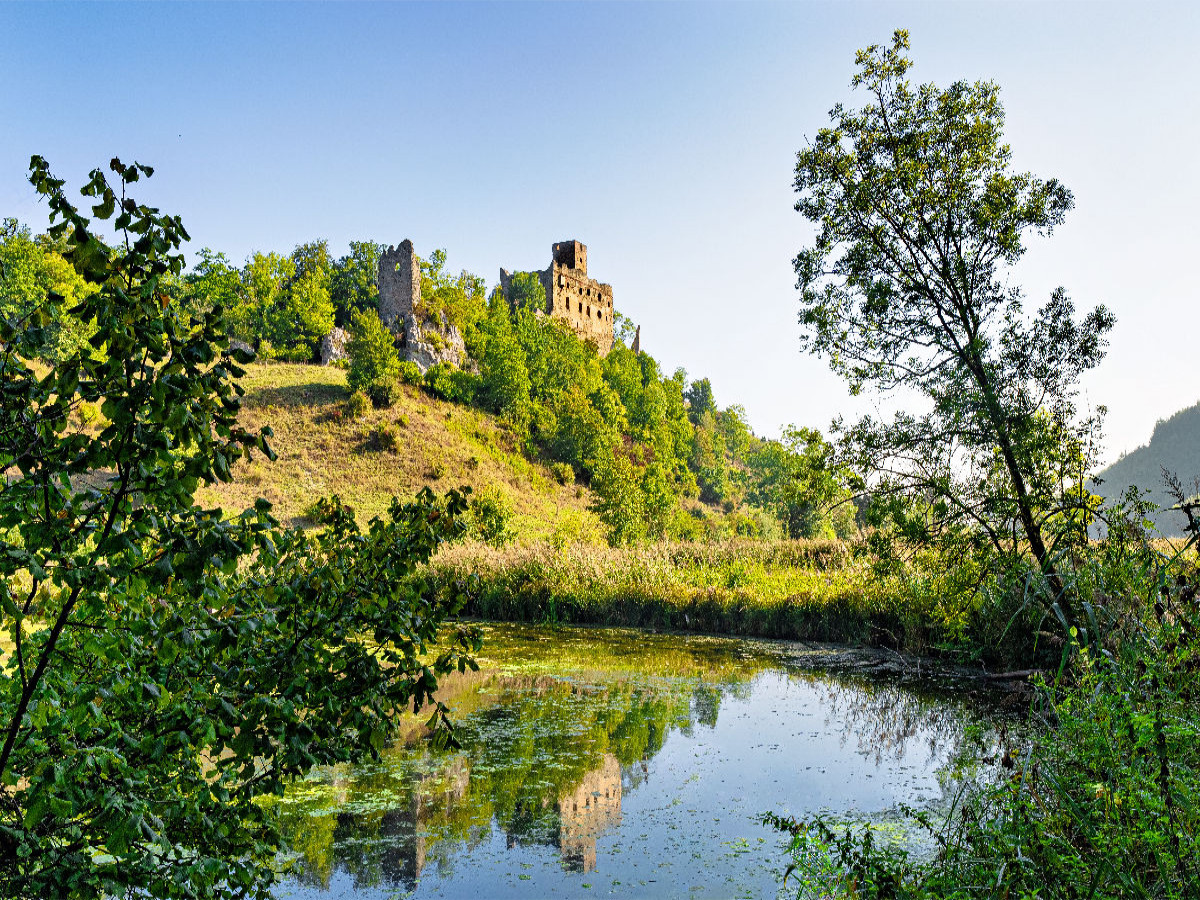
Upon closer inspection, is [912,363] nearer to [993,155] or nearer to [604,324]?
[993,155]

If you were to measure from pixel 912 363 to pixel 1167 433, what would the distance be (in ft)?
185

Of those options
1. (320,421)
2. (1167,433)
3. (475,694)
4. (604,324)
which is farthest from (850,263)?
(604,324)

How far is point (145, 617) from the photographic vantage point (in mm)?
2176

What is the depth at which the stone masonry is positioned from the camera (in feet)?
164

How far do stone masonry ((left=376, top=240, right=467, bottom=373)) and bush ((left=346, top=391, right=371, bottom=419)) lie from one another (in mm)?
8359

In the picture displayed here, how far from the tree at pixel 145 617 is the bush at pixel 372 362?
41732 millimetres

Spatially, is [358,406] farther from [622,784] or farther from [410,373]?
[622,784]

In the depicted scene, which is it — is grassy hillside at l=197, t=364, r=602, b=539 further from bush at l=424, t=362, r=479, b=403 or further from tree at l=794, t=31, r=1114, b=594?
tree at l=794, t=31, r=1114, b=594

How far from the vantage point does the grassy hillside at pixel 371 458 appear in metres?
35.6

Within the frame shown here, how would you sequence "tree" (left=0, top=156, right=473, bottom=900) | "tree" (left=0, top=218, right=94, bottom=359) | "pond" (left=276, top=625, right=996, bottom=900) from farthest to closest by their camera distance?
"tree" (left=0, top=218, right=94, bottom=359), "pond" (left=276, top=625, right=996, bottom=900), "tree" (left=0, top=156, right=473, bottom=900)

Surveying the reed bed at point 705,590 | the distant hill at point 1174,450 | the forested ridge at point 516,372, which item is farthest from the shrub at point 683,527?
the distant hill at point 1174,450

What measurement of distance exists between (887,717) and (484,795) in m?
4.55

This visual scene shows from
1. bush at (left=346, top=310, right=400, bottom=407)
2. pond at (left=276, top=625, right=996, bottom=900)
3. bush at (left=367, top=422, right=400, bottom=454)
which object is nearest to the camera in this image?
pond at (left=276, top=625, right=996, bottom=900)

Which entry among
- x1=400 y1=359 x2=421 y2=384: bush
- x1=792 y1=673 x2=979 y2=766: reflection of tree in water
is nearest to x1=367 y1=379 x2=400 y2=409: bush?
x1=400 y1=359 x2=421 y2=384: bush
